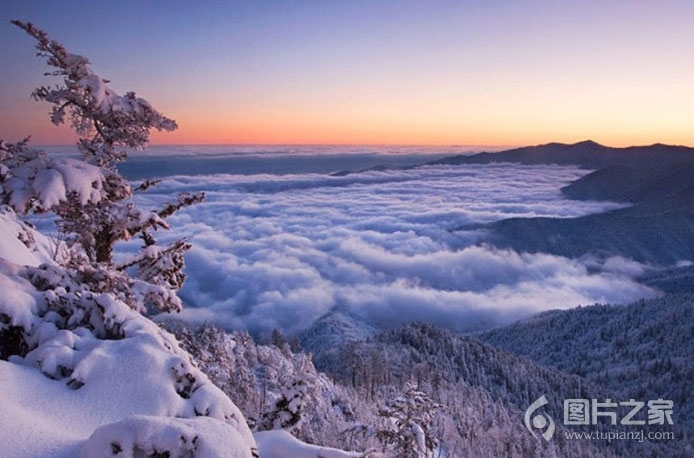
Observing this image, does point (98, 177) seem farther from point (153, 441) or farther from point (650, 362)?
point (650, 362)

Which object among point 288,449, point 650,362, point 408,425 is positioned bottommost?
point 650,362

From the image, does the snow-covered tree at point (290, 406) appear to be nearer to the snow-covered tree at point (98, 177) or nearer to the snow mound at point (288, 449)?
the snow mound at point (288, 449)

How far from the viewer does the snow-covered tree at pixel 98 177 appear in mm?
6301

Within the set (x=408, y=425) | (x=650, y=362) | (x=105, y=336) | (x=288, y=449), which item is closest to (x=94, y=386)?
(x=105, y=336)

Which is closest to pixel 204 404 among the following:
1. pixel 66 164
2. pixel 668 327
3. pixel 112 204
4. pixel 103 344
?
pixel 103 344

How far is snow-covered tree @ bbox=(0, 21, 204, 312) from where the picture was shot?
630 centimetres

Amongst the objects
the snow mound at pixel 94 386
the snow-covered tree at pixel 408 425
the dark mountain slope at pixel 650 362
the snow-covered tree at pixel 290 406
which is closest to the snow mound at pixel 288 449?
the snow mound at pixel 94 386

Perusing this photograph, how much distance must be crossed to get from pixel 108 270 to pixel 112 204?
1.20 meters

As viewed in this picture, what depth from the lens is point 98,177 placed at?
21.1ft

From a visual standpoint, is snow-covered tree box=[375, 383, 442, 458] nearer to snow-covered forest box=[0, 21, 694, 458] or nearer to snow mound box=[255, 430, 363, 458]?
snow-covered forest box=[0, 21, 694, 458]

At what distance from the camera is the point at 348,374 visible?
10556 cm

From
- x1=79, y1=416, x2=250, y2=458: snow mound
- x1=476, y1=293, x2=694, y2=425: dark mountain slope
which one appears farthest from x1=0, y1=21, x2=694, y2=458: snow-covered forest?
x1=476, y1=293, x2=694, y2=425: dark mountain slope

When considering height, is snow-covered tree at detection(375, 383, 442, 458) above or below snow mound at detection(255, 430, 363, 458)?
below

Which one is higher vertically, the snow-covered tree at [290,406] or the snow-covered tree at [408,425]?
the snow-covered tree at [290,406]
